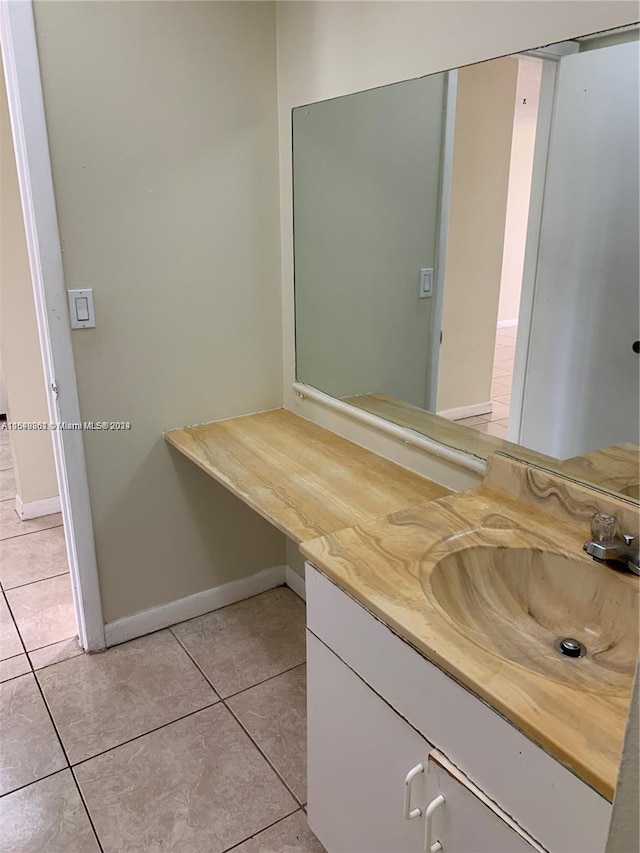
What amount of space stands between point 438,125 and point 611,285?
0.67 meters

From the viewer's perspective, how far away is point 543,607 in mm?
1243

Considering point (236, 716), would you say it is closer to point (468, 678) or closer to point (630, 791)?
point (468, 678)

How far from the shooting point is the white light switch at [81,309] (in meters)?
1.91

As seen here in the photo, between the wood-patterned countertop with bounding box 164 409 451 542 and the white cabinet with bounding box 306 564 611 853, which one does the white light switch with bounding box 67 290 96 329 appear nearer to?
the wood-patterned countertop with bounding box 164 409 451 542

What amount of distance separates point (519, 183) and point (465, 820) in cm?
125

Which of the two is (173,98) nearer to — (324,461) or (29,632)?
(324,461)

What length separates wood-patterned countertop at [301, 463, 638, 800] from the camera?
0.83m

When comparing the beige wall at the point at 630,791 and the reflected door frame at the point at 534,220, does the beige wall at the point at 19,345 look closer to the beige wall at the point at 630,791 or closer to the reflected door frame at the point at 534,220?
the reflected door frame at the point at 534,220

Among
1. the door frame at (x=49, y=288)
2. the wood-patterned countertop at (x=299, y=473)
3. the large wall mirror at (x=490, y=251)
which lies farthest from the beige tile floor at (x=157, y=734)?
the large wall mirror at (x=490, y=251)

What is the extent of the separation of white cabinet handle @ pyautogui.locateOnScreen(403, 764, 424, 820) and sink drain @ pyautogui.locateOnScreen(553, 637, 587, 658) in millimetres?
326

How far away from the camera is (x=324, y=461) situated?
1.93m

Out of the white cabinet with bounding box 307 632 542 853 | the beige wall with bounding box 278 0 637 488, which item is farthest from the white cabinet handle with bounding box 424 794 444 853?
the beige wall with bounding box 278 0 637 488

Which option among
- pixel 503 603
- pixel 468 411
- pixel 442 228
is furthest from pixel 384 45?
pixel 503 603

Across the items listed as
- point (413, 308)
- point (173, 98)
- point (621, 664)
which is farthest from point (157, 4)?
point (621, 664)
